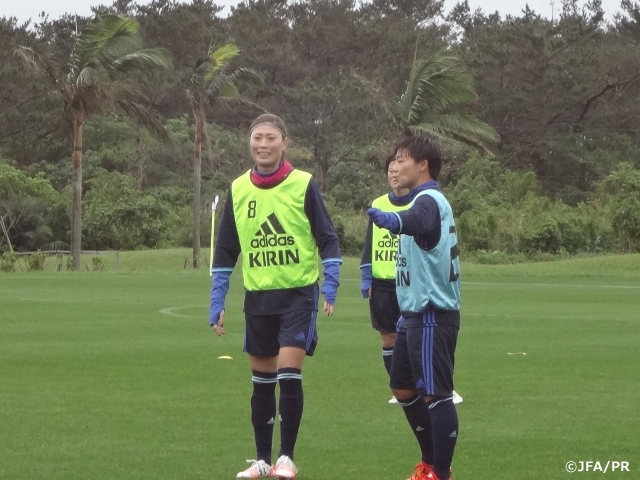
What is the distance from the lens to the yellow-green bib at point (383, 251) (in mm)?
10445

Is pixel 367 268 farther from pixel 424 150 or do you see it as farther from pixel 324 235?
pixel 424 150

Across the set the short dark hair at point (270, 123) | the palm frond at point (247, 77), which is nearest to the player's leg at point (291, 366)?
the short dark hair at point (270, 123)

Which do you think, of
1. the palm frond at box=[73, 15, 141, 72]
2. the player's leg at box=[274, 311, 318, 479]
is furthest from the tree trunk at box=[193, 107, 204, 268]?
the player's leg at box=[274, 311, 318, 479]

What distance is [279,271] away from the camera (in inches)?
289

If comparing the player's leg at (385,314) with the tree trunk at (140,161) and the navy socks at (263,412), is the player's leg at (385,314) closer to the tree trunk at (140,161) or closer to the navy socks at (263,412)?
the navy socks at (263,412)

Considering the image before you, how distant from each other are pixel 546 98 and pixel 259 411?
222 ft

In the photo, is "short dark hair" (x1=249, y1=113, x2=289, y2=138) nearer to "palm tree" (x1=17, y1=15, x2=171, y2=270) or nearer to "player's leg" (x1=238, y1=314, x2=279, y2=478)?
"player's leg" (x1=238, y1=314, x2=279, y2=478)

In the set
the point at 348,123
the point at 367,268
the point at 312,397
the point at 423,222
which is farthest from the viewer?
the point at 348,123

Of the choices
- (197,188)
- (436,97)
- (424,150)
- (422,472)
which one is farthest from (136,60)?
(422,472)

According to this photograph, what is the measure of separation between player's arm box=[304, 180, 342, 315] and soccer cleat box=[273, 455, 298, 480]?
3.09ft

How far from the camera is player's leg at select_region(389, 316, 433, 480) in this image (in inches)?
270

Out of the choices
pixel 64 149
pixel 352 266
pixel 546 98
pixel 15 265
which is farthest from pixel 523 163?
pixel 15 265

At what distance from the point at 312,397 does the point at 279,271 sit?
3.64 metres

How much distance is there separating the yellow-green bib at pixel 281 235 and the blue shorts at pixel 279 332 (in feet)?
0.59
